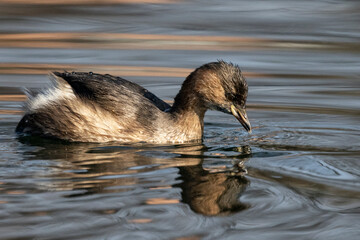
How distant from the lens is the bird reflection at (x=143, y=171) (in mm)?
6094

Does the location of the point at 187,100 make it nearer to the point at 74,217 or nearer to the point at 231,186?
the point at 231,186

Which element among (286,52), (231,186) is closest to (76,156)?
(231,186)

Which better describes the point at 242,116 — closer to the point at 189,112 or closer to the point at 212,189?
the point at 189,112

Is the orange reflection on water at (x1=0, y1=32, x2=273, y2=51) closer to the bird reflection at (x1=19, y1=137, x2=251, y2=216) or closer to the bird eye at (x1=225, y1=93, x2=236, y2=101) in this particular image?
the bird eye at (x1=225, y1=93, x2=236, y2=101)

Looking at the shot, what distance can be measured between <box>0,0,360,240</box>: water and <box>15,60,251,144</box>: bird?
0.19m

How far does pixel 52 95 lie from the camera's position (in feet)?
26.9

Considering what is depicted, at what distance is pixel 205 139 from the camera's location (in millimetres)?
8438

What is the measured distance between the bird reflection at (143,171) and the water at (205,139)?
0.06ft

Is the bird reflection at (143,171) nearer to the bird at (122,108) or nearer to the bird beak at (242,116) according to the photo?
the bird at (122,108)

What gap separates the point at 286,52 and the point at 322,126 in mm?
4199

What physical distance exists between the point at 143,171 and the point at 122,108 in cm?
140

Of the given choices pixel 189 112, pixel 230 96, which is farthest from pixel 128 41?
pixel 230 96

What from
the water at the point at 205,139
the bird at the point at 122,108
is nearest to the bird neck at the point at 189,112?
the bird at the point at 122,108

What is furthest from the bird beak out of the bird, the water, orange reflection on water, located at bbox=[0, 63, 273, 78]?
orange reflection on water, located at bbox=[0, 63, 273, 78]
